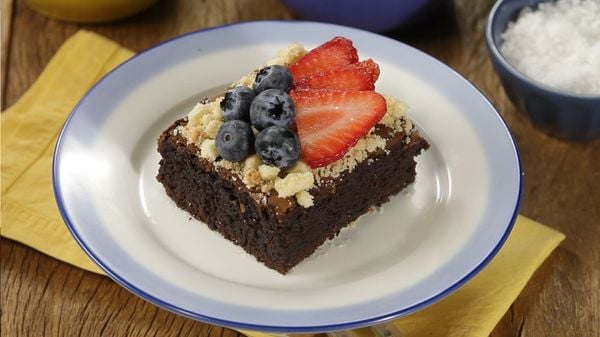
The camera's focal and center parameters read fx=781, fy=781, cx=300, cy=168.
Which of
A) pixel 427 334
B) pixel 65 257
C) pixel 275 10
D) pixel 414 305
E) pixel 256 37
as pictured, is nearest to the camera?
pixel 414 305

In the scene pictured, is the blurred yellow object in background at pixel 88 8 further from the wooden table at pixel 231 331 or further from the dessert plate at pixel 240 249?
the dessert plate at pixel 240 249

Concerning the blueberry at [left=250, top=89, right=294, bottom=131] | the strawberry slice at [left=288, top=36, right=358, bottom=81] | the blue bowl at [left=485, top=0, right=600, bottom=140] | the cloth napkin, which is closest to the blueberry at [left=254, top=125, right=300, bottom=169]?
the blueberry at [left=250, top=89, right=294, bottom=131]

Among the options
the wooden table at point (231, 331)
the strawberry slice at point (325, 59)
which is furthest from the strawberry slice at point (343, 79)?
the wooden table at point (231, 331)

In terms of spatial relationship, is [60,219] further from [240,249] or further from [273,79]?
[273,79]

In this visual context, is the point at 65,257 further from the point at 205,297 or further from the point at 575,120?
the point at 575,120

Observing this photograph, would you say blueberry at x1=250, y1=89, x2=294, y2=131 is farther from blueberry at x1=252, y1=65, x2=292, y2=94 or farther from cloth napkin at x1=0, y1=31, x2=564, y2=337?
cloth napkin at x1=0, y1=31, x2=564, y2=337

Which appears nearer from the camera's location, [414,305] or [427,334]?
[414,305]

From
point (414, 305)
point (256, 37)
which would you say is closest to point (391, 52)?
point (256, 37)

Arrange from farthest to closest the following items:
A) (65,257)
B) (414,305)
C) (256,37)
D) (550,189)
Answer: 1. (256,37)
2. (550,189)
3. (65,257)
4. (414,305)

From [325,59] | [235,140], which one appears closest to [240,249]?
[235,140]
